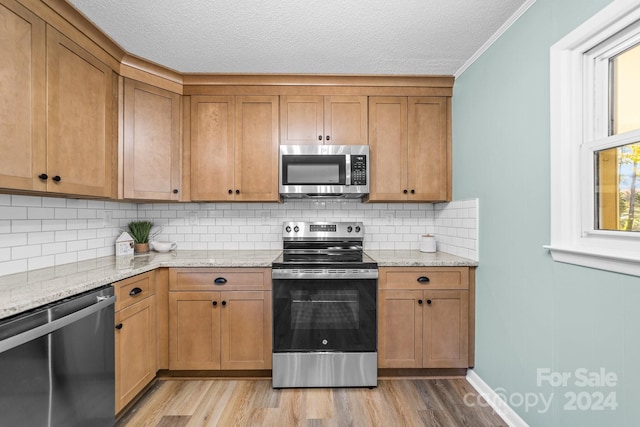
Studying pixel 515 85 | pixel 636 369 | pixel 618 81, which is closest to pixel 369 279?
pixel 636 369

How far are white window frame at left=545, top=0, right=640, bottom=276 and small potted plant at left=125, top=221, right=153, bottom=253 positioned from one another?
3.00 metres

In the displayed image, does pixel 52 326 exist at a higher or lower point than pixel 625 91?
lower

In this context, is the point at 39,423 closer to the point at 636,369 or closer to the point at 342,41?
the point at 636,369

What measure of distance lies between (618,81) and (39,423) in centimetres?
281

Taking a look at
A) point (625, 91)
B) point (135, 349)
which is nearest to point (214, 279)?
point (135, 349)

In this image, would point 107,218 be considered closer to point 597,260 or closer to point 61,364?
point 61,364

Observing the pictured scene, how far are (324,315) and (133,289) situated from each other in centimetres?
127

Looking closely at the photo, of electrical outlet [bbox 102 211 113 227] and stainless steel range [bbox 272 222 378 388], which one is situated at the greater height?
electrical outlet [bbox 102 211 113 227]

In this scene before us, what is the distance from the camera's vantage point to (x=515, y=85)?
5.93 feet

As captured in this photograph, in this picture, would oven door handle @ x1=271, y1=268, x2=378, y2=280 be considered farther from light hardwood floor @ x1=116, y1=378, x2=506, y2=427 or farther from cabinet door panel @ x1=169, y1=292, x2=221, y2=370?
light hardwood floor @ x1=116, y1=378, x2=506, y2=427

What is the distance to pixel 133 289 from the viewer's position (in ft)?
6.38

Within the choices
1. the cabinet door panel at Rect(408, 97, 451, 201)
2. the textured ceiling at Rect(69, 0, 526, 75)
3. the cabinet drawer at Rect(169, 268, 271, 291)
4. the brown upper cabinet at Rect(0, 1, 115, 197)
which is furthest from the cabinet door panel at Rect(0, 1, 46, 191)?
the cabinet door panel at Rect(408, 97, 451, 201)

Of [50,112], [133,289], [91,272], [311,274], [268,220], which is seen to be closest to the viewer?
[50,112]

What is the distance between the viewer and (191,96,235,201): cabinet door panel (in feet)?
8.59
